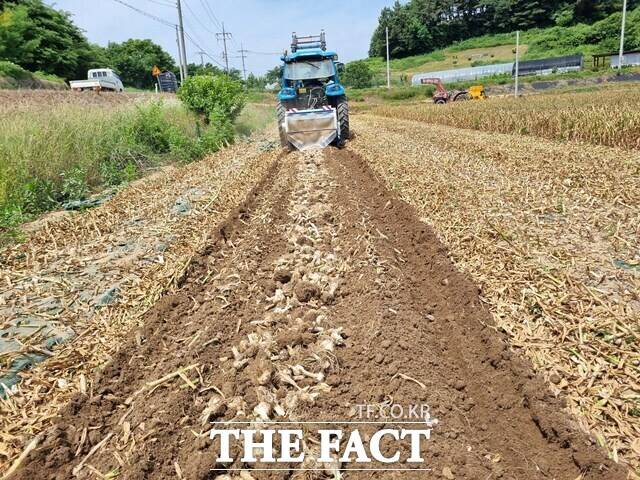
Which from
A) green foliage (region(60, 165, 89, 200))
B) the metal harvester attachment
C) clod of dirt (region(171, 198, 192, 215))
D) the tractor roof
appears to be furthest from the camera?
the tractor roof

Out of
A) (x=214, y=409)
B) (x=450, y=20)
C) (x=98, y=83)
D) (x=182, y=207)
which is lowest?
(x=214, y=409)

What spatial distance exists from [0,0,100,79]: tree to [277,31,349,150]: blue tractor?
29.3 meters

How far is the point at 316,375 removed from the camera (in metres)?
2.96

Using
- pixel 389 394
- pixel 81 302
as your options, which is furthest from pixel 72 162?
pixel 389 394

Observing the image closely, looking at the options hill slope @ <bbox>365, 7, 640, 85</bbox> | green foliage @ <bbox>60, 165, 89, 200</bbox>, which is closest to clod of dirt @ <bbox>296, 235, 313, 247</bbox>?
green foliage @ <bbox>60, 165, 89, 200</bbox>

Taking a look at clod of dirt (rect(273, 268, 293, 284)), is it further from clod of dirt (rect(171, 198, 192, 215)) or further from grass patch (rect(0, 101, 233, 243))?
grass patch (rect(0, 101, 233, 243))

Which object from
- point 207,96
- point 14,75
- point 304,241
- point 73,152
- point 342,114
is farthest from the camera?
point 14,75

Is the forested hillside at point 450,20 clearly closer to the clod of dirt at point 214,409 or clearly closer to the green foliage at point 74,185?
the green foliage at point 74,185

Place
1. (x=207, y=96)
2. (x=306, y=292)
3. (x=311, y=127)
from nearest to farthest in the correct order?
(x=306, y=292) → (x=311, y=127) → (x=207, y=96)

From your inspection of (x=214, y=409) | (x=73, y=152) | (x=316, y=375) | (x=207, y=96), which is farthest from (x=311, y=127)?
(x=214, y=409)

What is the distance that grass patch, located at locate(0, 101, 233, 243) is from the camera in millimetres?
7379

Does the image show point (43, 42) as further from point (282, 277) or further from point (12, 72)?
point (282, 277)

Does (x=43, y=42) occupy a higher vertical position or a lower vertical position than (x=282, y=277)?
higher

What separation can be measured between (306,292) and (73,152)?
301 inches
